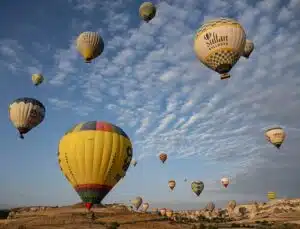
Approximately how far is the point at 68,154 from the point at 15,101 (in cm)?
1782

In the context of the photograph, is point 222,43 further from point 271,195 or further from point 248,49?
point 271,195

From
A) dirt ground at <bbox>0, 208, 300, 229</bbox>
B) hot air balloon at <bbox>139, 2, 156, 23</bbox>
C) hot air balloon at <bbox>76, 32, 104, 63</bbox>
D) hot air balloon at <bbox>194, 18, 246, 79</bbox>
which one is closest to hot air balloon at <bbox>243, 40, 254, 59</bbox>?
hot air balloon at <bbox>139, 2, 156, 23</bbox>

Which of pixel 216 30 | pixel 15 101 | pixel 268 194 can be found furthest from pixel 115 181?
pixel 268 194

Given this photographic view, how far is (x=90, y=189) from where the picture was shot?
2731 centimetres

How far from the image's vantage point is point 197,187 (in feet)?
242

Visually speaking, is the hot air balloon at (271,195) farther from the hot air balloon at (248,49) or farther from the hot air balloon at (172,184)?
the hot air balloon at (248,49)

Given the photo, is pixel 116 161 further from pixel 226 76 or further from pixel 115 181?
pixel 226 76

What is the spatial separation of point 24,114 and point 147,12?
80.8 feet

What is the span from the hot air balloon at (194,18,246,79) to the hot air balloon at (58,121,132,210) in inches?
466

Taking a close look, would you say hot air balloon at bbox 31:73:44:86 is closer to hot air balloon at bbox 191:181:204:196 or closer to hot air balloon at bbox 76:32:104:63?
hot air balloon at bbox 76:32:104:63

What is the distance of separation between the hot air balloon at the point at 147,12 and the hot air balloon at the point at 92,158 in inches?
1118

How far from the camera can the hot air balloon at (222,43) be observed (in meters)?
31.8

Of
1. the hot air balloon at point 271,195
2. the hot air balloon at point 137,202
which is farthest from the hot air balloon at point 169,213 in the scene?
the hot air balloon at point 271,195

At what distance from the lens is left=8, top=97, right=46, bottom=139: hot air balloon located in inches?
1629
